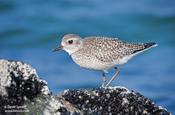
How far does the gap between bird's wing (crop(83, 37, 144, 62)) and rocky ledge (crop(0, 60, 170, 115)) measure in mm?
3616

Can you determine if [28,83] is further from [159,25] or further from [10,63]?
[159,25]

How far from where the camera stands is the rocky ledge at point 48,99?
9086 millimetres

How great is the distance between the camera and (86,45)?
14492mm

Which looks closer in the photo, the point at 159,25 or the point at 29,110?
the point at 29,110

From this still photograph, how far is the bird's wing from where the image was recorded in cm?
1409

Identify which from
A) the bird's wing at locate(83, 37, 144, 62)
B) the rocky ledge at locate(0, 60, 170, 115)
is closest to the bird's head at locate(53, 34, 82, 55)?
the bird's wing at locate(83, 37, 144, 62)

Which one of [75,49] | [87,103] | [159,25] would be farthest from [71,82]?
[87,103]

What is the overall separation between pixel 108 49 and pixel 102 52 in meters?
0.14

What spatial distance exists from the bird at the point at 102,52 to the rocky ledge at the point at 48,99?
11.5ft

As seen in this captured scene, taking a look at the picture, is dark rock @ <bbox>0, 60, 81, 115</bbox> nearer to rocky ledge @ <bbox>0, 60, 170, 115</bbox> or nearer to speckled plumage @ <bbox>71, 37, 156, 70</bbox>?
rocky ledge @ <bbox>0, 60, 170, 115</bbox>

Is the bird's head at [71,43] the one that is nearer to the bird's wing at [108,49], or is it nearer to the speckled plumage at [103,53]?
the speckled plumage at [103,53]

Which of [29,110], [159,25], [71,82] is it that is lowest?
[29,110]

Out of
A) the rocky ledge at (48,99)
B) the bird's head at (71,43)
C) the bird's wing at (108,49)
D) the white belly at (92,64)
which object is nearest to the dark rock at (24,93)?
the rocky ledge at (48,99)

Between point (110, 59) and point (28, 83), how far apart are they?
4.88 meters
